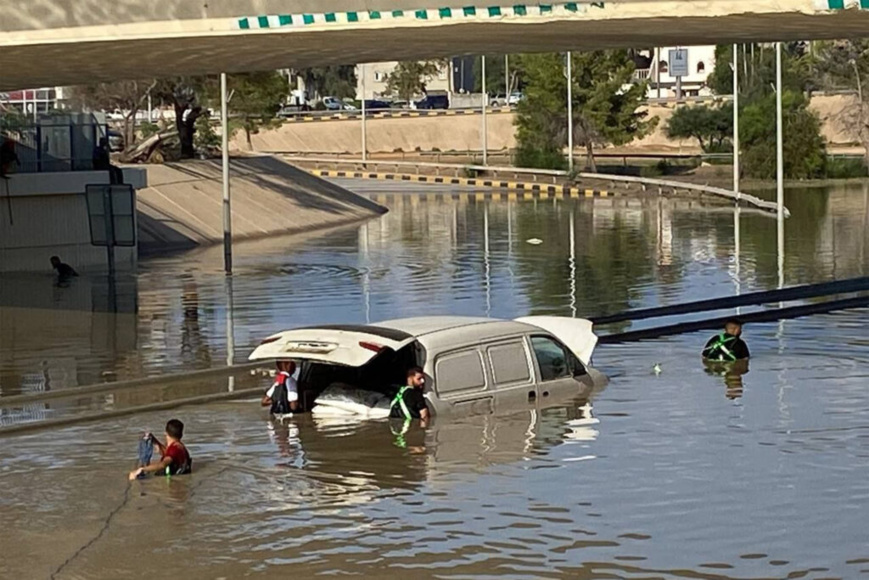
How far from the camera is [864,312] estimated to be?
105ft

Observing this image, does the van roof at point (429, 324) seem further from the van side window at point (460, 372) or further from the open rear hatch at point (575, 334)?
the open rear hatch at point (575, 334)

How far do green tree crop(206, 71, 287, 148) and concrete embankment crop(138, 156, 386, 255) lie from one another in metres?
2.44

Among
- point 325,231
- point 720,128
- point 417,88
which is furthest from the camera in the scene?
point 417,88

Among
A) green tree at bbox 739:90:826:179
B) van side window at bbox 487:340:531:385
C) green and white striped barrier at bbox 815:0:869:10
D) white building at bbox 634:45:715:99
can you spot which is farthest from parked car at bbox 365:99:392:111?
green and white striped barrier at bbox 815:0:869:10

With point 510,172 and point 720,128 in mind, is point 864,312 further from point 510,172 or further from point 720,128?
point 720,128

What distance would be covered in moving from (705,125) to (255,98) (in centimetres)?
4348

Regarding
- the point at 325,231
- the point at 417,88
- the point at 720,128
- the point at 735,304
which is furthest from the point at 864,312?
the point at 417,88

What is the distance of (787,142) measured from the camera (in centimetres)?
8988

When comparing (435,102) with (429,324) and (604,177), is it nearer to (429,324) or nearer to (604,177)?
(604,177)

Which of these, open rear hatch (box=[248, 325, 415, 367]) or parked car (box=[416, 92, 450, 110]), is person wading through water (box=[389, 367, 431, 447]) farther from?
parked car (box=[416, 92, 450, 110])

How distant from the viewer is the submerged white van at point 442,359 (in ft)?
65.0

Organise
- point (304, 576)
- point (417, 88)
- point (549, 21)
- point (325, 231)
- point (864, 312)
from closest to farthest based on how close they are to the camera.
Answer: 1. point (304, 576)
2. point (549, 21)
3. point (864, 312)
4. point (325, 231)
5. point (417, 88)

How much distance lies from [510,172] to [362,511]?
251ft

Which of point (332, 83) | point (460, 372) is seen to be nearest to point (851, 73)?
point (460, 372)
